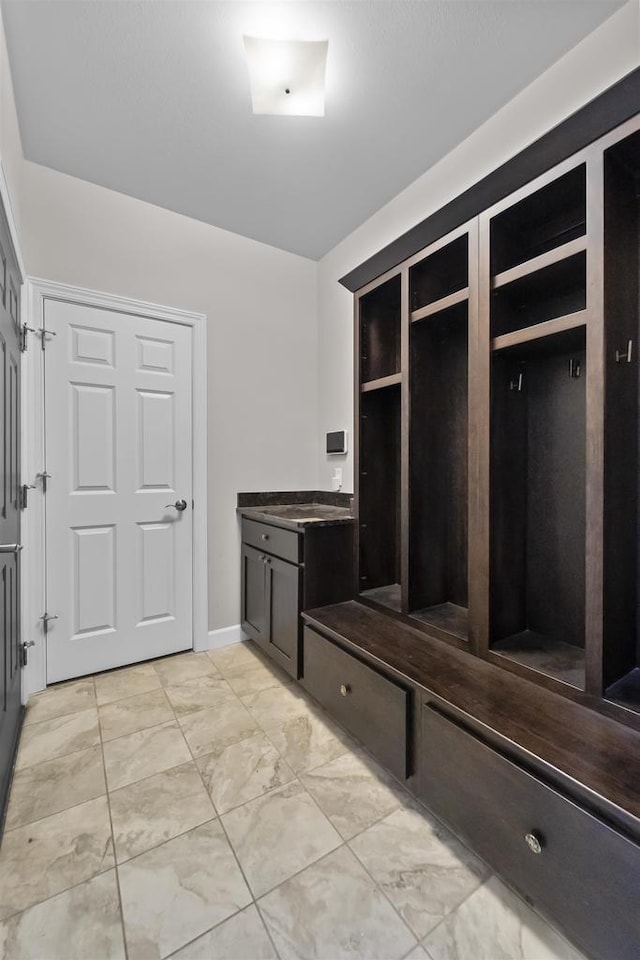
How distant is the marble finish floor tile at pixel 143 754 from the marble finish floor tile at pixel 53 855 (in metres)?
0.15

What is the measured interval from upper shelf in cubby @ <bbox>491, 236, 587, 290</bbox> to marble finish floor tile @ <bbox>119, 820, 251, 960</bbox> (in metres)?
2.11

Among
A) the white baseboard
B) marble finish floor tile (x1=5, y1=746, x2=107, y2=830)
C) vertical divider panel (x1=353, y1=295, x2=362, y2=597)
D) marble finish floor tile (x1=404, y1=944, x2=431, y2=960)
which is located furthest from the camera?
the white baseboard

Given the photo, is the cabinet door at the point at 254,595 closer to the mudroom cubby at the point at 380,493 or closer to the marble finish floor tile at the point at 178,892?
the mudroom cubby at the point at 380,493

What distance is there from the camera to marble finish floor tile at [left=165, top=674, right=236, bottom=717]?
2004 millimetres

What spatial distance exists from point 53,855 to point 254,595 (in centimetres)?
143

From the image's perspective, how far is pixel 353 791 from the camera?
4.79ft

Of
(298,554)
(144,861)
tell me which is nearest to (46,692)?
(144,861)

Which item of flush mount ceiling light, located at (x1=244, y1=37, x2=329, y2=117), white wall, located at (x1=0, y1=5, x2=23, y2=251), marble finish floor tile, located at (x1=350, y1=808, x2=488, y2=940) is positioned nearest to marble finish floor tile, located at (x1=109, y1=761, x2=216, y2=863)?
marble finish floor tile, located at (x1=350, y1=808, x2=488, y2=940)

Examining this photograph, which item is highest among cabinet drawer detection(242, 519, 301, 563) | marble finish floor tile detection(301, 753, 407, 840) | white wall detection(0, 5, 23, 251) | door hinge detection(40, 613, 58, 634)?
white wall detection(0, 5, 23, 251)

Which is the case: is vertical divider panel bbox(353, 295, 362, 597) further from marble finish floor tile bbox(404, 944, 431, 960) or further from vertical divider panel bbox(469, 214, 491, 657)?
marble finish floor tile bbox(404, 944, 431, 960)

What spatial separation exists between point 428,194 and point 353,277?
67cm

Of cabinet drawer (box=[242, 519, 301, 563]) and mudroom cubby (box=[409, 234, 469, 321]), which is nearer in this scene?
mudroom cubby (box=[409, 234, 469, 321])

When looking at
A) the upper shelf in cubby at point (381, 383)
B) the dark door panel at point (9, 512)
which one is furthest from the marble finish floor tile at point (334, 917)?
the upper shelf in cubby at point (381, 383)

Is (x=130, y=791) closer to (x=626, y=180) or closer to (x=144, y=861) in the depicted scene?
(x=144, y=861)
